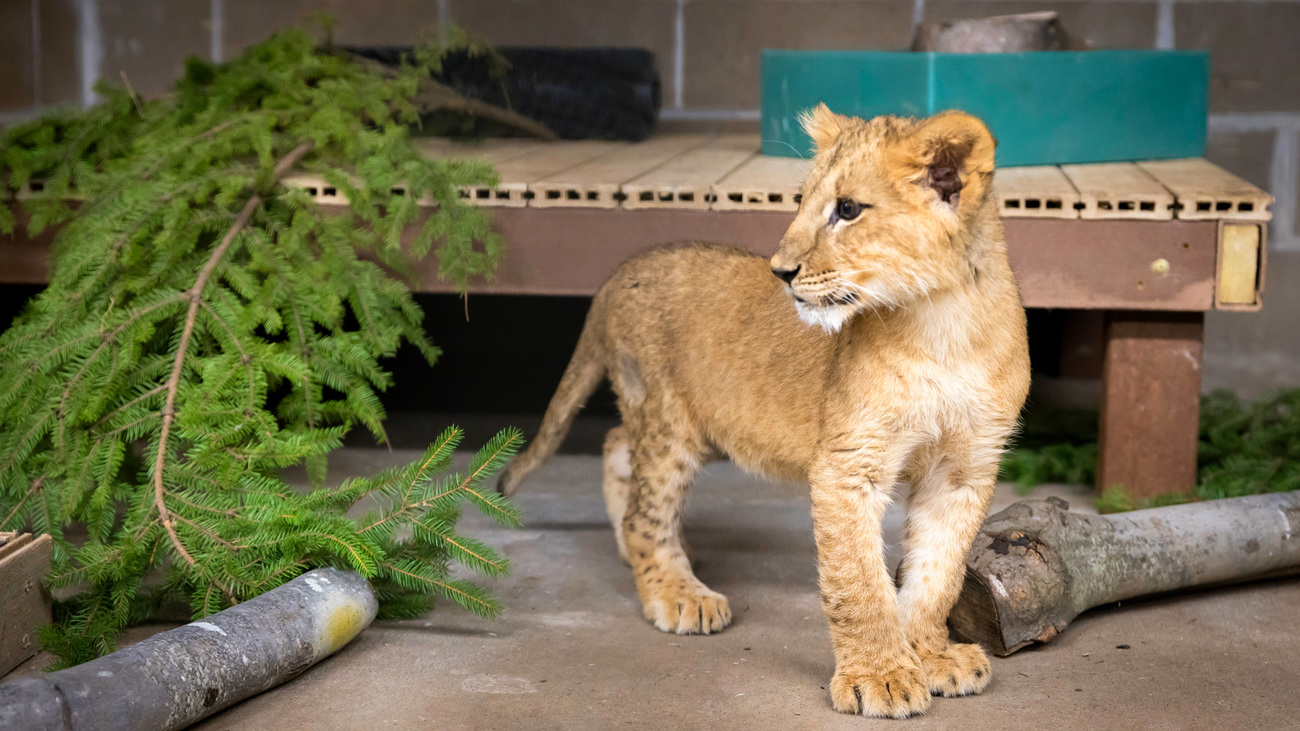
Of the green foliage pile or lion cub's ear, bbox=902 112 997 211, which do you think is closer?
lion cub's ear, bbox=902 112 997 211

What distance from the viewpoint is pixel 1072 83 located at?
169 inches

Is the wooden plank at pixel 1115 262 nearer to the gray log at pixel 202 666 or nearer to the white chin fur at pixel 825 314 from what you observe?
the white chin fur at pixel 825 314

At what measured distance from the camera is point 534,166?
14.4ft

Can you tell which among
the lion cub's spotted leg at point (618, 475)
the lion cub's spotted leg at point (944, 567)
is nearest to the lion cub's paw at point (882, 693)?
the lion cub's spotted leg at point (944, 567)

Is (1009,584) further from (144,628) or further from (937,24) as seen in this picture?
(937,24)

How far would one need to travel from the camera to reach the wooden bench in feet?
11.8

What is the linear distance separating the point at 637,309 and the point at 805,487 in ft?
2.22

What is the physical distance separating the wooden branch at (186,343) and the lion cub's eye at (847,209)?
173 cm

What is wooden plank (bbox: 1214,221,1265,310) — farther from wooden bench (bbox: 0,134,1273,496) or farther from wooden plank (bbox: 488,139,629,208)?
wooden plank (bbox: 488,139,629,208)

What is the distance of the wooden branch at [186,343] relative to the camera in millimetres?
2938

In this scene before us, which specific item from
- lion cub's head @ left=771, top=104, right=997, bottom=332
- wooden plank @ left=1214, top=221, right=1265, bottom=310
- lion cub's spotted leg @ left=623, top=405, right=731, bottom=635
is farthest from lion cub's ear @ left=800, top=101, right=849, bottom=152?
wooden plank @ left=1214, top=221, right=1265, bottom=310

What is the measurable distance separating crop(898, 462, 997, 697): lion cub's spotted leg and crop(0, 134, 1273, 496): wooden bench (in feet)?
3.95

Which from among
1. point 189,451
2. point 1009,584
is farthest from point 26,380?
point 1009,584

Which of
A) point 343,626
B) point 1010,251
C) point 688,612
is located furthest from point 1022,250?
point 343,626
